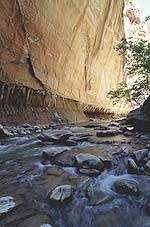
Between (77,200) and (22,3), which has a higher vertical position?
(22,3)

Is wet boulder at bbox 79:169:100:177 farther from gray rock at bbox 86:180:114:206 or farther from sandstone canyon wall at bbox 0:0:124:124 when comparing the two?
sandstone canyon wall at bbox 0:0:124:124

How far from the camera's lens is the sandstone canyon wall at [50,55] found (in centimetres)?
816

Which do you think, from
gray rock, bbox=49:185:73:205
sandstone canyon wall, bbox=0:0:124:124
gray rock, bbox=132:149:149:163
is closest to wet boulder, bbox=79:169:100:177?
gray rock, bbox=49:185:73:205

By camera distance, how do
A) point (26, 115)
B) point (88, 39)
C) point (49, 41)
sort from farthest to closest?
point (88, 39), point (49, 41), point (26, 115)

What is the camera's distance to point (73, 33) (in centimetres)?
1396

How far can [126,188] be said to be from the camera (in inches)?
89.4

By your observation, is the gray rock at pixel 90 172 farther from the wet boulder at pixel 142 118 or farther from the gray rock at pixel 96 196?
the wet boulder at pixel 142 118

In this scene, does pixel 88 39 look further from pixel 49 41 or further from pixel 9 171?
pixel 9 171

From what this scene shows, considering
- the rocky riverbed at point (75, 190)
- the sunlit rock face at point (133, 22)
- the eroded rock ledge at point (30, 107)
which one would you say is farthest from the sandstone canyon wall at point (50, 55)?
the sunlit rock face at point (133, 22)

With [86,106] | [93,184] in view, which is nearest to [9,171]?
[93,184]

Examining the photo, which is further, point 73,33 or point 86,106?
point 86,106

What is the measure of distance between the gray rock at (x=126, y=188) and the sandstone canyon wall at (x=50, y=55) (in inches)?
217

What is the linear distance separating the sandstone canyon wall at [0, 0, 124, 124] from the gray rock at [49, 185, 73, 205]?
17.6 ft

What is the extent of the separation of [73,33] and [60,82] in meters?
3.42
